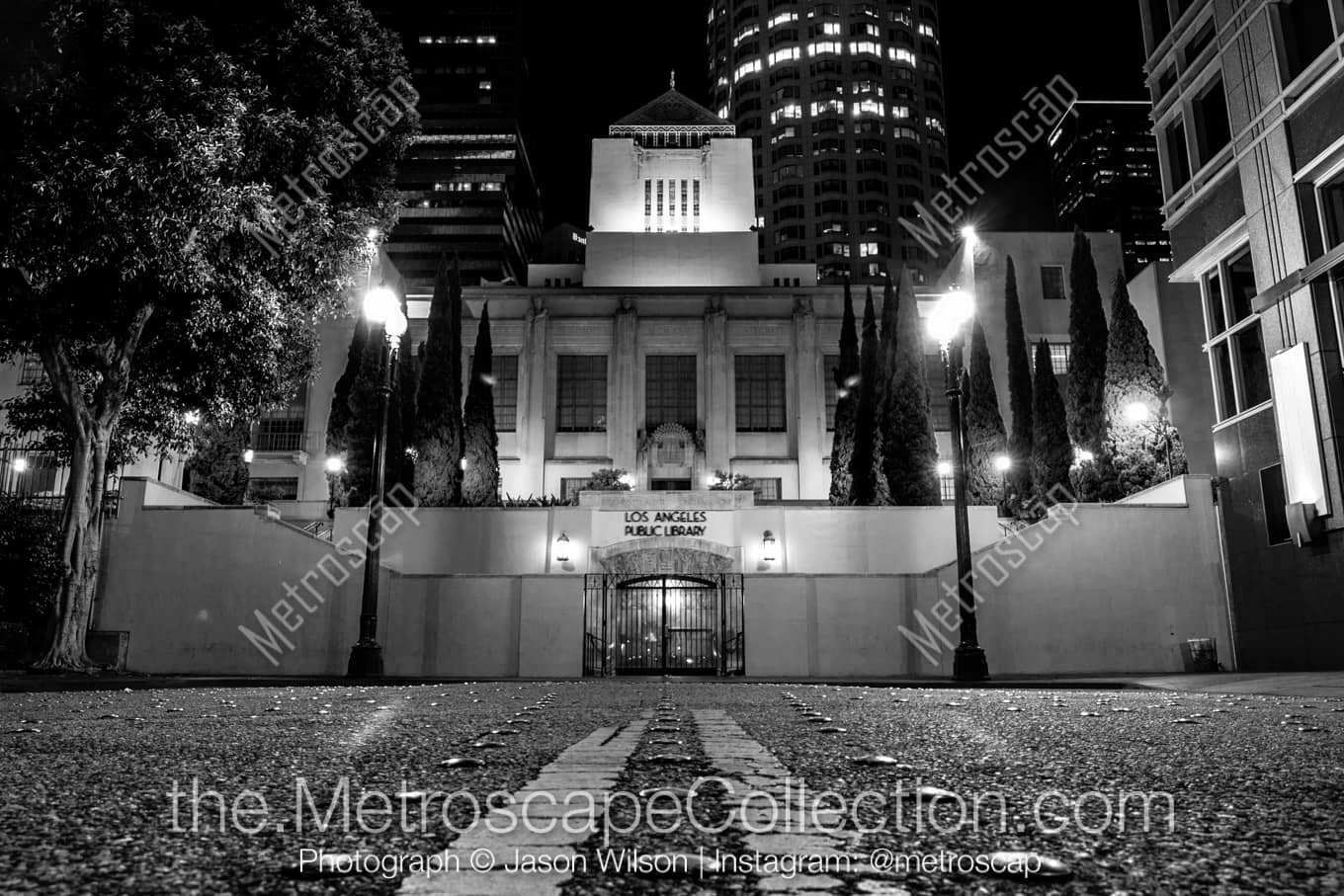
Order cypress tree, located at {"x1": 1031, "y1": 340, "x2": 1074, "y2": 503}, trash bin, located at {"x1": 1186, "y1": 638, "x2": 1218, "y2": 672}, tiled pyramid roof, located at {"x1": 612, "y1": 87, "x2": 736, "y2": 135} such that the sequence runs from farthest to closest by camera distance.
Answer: tiled pyramid roof, located at {"x1": 612, "y1": 87, "x2": 736, "y2": 135} → cypress tree, located at {"x1": 1031, "y1": 340, "x2": 1074, "y2": 503} → trash bin, located at {"x1": 1186, "y1": 638, "x2": 1218, "y2": 672}

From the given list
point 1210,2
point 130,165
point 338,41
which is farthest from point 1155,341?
point 130,165

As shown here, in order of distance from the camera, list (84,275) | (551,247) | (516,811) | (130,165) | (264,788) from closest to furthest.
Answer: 1. (516,811)
2. (264,788)
3. (130,165)
4. (84,275)
5. (551,247)

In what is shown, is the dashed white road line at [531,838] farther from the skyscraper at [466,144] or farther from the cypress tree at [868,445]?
the skyscraper at [466,144]

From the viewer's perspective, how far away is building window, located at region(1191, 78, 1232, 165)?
1941 centimetres

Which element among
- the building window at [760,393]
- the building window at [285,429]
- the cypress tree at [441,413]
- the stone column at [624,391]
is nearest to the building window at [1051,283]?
the building window at [760,393]

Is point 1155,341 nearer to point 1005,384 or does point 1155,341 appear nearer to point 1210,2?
point 1005,384

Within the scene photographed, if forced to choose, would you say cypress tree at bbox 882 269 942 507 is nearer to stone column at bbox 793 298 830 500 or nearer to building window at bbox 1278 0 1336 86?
stone column at bbox 793 298 830 500

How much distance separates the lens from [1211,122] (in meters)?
19.9

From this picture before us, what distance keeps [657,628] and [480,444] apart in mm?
11133

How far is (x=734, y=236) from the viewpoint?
148 feet

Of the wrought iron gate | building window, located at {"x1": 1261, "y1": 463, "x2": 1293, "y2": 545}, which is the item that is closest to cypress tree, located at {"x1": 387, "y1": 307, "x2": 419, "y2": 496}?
the wrought iron gate

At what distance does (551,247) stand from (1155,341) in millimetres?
77126

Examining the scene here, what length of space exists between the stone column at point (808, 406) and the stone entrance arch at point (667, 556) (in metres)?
13.2

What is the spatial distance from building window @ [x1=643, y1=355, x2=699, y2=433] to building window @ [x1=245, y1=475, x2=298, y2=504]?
1522 centimetres
